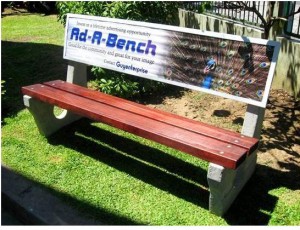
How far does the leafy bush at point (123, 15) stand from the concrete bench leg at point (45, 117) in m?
0.94

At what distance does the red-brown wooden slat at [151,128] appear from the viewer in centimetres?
295

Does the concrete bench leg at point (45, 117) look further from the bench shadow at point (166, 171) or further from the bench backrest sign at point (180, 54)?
the bench backrest sign at point (180, 54)

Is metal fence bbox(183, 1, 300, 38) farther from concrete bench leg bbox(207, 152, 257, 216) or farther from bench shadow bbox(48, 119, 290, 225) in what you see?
concrete bench leg bbox(207, 152, 257, 216)

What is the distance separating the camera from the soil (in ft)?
13.8

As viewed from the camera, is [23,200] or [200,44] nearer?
[23,200]

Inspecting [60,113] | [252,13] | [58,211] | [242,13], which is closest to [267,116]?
[252,13]

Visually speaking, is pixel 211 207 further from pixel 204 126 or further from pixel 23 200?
pixel 23 200

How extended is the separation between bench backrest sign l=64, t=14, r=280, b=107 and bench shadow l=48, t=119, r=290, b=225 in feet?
3.04

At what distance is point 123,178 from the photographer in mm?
3855


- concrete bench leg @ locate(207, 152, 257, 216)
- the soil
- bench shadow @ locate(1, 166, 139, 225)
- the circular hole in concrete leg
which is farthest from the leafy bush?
concrete bench leg @ locate(207, 152, 257, 216)

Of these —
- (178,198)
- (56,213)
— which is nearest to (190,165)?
(178,198)

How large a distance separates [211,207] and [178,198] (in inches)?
14.9

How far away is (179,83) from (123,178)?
1175 mm

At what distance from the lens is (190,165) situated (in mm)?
4090
